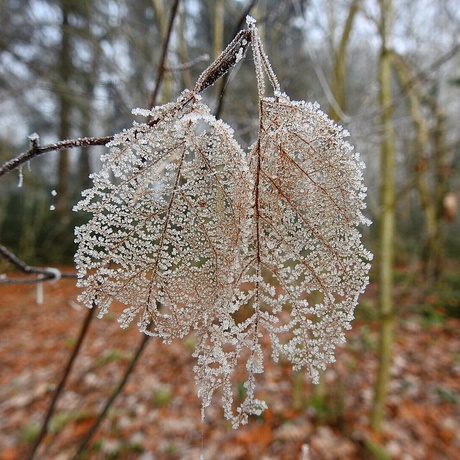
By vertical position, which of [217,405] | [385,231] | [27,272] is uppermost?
[385,231]

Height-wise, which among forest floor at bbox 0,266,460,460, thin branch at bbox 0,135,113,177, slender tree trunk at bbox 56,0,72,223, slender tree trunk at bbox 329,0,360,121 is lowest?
forest floor at bbox 0,266,460,460

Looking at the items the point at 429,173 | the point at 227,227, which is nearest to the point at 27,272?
the point at 227,227

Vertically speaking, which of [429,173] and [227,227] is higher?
[429,173]

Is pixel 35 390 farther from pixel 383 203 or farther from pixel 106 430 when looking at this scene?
pixel 383 203

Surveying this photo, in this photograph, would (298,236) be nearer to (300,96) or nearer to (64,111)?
(300,96)

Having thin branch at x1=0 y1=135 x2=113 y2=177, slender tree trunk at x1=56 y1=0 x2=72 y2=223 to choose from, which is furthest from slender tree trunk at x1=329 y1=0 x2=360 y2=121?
thin branch at x1=0 y1=135 x2=113 y2=177

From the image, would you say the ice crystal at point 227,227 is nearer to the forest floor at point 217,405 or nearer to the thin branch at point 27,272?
the thin branch at point 27,272

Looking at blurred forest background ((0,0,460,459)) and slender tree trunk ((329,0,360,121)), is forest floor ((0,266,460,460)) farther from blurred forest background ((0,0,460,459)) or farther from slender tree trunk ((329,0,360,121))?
slender tree trunk ((329,0,360,121))
